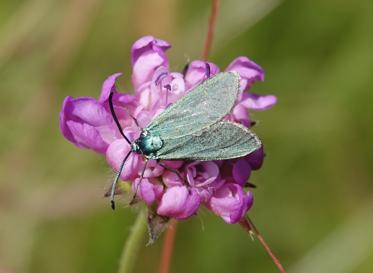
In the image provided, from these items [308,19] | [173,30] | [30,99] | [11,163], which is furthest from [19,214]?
[308,19]

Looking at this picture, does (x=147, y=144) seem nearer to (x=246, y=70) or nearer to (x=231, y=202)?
(x=231, y=202)

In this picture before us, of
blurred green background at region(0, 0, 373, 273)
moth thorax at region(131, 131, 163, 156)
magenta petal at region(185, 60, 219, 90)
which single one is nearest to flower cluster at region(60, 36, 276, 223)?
magenta petal at region(185, 60, 219, 90)

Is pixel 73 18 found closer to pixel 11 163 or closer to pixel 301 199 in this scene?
pixel 11 163

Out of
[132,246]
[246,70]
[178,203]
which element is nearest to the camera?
[178,203]

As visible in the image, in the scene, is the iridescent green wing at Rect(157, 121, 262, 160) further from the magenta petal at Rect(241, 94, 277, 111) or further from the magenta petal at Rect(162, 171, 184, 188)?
the magenta petal at Rect(241, 94, 277, 111)

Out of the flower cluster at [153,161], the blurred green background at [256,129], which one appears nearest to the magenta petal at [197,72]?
the flower cluster at [153,161]

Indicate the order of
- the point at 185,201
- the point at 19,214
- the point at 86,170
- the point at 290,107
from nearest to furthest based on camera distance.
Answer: the point at 185,201 < the point at 19,214 < the point at 86,170 < the point at 290,107

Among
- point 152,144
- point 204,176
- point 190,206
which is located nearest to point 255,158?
point 204,176
